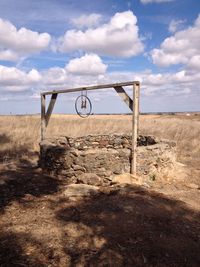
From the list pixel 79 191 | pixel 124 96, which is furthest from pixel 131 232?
pixel 124 96

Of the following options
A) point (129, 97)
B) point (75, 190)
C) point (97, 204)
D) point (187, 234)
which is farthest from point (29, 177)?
point (187, 234)

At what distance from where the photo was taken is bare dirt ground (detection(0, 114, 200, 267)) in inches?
153

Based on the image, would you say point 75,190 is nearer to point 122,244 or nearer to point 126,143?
point 122,244

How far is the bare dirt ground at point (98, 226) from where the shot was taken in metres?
3.89

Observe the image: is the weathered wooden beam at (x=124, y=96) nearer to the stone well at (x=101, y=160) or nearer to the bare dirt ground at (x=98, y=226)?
the stone well at (x=101, y=160)

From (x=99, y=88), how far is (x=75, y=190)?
3.07m

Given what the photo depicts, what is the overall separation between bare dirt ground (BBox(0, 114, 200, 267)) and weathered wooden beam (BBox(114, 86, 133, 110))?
2.24 metres

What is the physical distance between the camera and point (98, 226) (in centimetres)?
477

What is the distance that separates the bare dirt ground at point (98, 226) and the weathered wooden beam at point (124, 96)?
2.24 meters

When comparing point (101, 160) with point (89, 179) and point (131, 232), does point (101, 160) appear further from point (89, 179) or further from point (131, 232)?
point (131, 232)

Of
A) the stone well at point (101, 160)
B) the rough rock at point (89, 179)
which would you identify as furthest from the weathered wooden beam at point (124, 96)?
the rough rock at point (89, 179)

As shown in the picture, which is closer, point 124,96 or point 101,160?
point 101,160

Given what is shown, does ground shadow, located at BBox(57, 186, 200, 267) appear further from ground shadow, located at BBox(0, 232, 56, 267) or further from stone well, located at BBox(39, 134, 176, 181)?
stone well, located at BBox(39, 134, 176, 181)

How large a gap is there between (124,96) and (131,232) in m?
4.21
